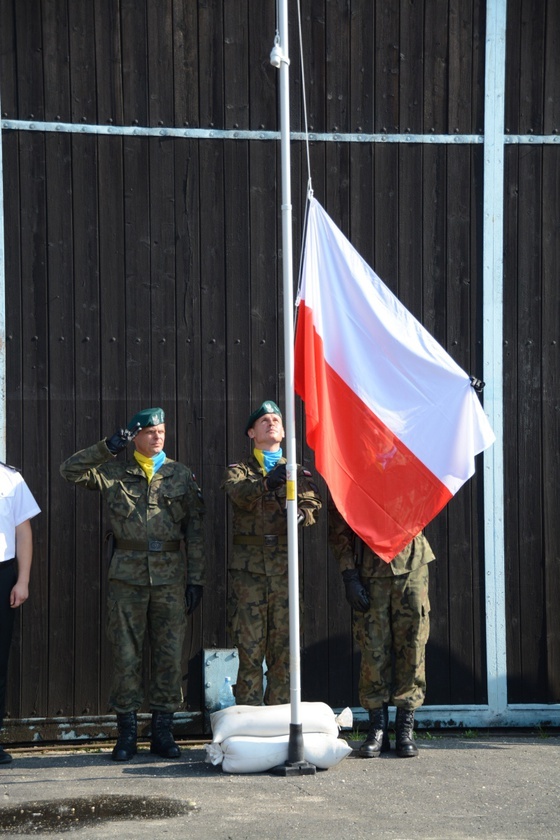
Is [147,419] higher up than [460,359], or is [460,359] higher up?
[460,359]

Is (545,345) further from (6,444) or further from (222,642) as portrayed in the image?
(6,444)

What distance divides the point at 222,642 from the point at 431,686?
140 cm

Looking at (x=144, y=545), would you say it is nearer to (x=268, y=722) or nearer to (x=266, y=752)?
(x=268, y=722)

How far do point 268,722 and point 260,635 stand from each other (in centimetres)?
Result: 61

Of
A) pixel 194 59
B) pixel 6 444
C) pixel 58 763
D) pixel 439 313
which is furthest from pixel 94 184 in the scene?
pixel 58 763

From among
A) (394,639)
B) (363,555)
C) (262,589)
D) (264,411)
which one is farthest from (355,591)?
(264,411)

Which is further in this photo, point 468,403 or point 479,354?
point 479,354

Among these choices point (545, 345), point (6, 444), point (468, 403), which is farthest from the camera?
point (545, 345)

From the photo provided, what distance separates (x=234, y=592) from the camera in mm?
6457

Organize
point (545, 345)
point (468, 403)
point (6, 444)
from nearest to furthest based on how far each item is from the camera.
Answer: point (468, 403), point (6, 444), point (545, 345)

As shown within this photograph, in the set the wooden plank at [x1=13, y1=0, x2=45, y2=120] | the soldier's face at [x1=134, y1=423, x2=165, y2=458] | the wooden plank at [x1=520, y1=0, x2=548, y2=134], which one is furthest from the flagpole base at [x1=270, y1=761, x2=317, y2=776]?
the wooden plank at [x1=520, y1=0, x2=548, y2=134]

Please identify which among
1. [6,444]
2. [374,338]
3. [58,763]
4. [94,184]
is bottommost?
[58,763]

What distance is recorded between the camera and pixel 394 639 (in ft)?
21.0

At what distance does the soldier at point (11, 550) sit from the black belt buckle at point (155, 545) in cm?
71
